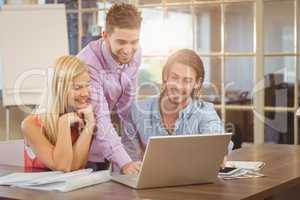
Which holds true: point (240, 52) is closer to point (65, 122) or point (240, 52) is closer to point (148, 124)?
point (148, 124)

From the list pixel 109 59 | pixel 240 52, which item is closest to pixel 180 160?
pixel 109 59

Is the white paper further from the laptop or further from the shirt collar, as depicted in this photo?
the shirt collar

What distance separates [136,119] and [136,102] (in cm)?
7

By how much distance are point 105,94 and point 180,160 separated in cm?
43

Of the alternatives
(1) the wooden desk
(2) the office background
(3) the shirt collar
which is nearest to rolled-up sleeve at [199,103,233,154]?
(1) the wooden desk

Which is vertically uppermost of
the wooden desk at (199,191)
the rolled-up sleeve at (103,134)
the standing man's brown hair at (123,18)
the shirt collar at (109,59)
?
the standing man's brown hair at (123,18)

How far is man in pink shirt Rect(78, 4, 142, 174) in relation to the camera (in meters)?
2.10

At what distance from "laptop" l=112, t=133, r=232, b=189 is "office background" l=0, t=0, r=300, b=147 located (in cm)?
232

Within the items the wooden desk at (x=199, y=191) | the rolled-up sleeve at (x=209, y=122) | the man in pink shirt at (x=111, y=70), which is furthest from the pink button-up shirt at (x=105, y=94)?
the rolled-up sleeve at (x=209, y=122)

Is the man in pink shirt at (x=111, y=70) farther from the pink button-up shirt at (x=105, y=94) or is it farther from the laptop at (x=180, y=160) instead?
the laptop at (x=180, y=160)

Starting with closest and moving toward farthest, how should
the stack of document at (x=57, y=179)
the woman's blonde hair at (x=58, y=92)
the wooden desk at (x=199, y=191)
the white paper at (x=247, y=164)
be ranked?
the wooden desk at (x=199, y=191), the stack of document at (x=57, y=179), the woman's blonde hair at (x=58, y=92), the white paper at (x=247, y=164)

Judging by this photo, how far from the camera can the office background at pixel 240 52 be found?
4.39 metres

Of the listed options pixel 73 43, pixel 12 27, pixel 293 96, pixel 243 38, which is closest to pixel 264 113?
pixel 293 96

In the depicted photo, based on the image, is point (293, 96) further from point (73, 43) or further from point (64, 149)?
point (64, 149)
